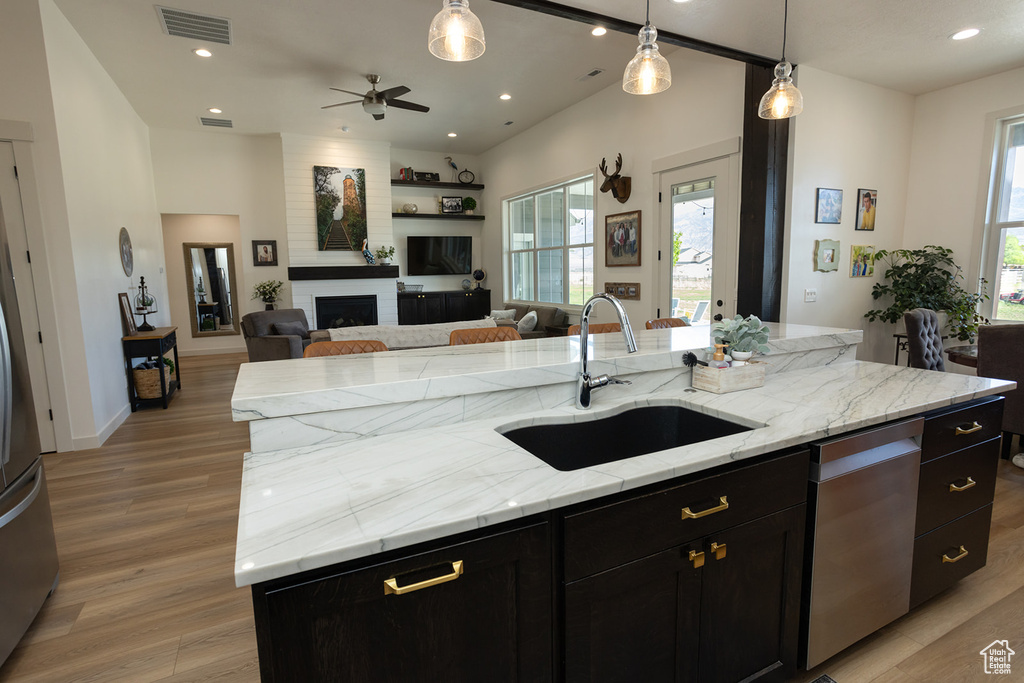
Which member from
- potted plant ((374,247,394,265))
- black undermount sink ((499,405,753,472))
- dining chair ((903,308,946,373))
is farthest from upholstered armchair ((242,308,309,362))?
dining chair ((903,308,946,373))

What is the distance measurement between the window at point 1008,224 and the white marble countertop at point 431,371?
3368 millimetres

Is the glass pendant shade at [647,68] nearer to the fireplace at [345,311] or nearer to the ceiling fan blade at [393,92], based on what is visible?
the ceiling fan blade at [393,92]

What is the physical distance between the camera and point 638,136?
5043 millimetres

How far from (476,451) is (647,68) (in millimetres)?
1639

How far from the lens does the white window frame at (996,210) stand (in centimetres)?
411

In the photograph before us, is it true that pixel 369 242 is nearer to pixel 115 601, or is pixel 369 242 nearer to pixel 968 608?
pixel 115 601

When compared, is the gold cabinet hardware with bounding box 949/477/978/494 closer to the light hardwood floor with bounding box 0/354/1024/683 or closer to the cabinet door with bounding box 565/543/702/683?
the light hardwood floor with bounding box 0/354/1024/683

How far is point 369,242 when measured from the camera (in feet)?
24.9

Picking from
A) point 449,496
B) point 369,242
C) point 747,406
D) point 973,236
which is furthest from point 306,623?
point 369,242

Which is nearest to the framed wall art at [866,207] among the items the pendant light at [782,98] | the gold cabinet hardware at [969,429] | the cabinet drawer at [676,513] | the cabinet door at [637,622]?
the pendant light at [782,98]

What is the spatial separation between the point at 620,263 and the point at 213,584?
179 inches

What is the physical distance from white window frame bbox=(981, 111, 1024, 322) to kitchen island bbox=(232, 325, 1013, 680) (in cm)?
318

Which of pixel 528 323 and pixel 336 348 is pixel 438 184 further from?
pixel 336 348

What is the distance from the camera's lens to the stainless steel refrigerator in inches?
64.2
